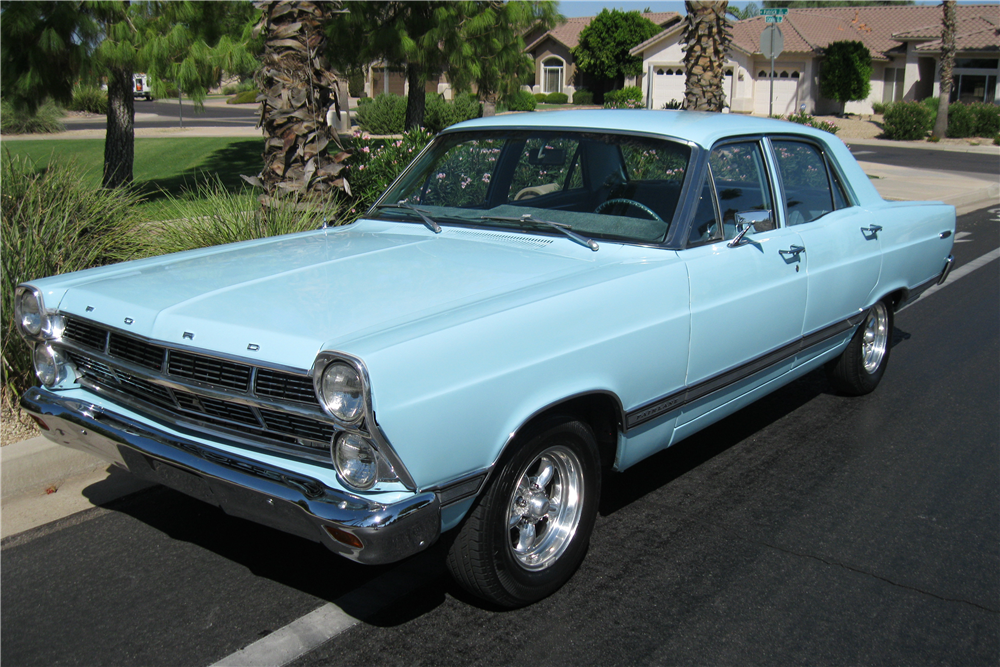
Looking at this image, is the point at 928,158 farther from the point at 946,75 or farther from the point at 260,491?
the point at 260,491

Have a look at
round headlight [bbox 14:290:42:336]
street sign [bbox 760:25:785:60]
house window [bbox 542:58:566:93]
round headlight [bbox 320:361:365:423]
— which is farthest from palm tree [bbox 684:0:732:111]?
house window [bbox 542:58:566:93]

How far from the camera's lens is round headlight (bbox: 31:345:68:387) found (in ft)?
11.8

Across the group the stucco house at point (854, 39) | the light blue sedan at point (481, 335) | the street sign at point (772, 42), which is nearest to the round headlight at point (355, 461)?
the light blue sedan at point (481, 335)

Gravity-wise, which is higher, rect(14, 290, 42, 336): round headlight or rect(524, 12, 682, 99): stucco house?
rect(524, 12, 682, 99): stucco house

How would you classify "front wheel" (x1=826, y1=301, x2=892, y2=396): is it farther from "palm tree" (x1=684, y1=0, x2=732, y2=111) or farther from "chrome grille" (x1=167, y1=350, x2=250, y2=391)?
"palm tree" (x1=684, y1=0, x2=732, y2=111)

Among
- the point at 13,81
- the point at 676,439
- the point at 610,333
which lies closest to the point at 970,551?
the point at 676,439

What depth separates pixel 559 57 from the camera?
5641cm

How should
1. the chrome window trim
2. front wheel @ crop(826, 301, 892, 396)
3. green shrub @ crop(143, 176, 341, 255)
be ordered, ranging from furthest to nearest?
green shrub @ crop(143, 176, 341, 255)
front wheel @ crop(826, 301, 892, 396)
the chrome window trim

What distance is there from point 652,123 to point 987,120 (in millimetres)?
35878

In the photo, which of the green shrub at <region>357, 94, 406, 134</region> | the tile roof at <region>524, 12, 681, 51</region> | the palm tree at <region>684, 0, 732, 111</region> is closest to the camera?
the palm tree at <region>684, 0, 732, 111</region>

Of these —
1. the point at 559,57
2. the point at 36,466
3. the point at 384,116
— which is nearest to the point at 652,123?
the point at 36,466

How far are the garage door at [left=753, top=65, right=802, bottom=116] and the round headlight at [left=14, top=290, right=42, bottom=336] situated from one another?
149ft

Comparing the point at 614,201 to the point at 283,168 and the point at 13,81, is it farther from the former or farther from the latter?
the point at 13,81

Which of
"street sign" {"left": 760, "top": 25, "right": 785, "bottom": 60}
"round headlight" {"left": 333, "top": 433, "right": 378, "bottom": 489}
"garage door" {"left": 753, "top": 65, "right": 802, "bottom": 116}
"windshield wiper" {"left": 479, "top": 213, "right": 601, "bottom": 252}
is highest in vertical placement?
"garage door" {"left": 753, "top": 65, "right": 802, "bottom": 116}
